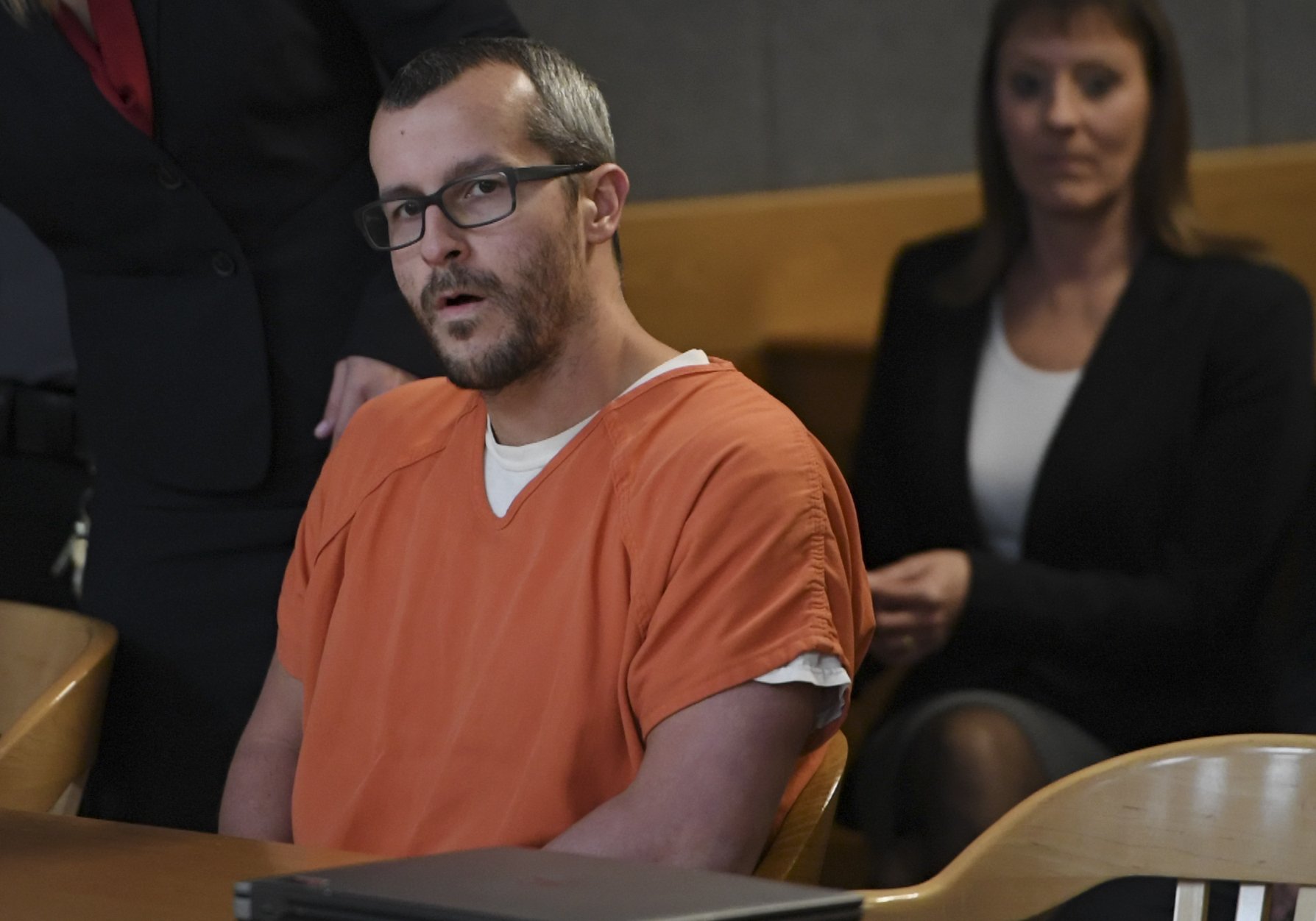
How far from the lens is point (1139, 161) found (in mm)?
2572

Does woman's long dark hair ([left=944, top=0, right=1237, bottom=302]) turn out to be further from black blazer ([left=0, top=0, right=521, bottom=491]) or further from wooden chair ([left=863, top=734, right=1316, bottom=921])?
wooden chair ([left=863, top=734, right=1316, bottom=921])

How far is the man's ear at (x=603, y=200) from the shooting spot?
5.00ft

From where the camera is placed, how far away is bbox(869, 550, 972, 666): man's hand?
2312 millimetres

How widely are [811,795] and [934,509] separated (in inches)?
51.5

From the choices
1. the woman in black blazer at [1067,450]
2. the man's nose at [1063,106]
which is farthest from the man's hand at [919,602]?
the man's nose at [1063,106]

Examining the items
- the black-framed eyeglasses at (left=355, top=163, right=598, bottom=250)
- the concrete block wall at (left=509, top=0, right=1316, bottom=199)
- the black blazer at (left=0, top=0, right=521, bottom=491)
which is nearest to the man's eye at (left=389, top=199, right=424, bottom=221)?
the black-framed eyeglasses at (left=355, top=163, right=598, bottom=250)

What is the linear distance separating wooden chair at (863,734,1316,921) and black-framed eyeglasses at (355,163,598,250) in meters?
0.64

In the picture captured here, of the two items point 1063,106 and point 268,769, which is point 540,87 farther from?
point 1063,106

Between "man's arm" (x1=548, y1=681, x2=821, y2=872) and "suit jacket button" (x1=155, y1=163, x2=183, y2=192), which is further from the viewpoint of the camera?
"suit jacket button" (x1=155, y1=163, x2=183, y2=192)

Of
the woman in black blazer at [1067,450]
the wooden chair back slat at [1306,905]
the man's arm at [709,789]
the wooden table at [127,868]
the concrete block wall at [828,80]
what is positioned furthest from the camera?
the concrete block wall at [828,80]

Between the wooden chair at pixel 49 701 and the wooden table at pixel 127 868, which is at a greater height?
the wooden table at pixel 127 868

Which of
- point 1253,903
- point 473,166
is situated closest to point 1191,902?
point 1253,903

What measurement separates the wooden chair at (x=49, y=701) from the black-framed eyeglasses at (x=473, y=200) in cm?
51

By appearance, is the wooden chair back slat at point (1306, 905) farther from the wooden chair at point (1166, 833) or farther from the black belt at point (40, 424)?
the black belt at point (40, 424)
